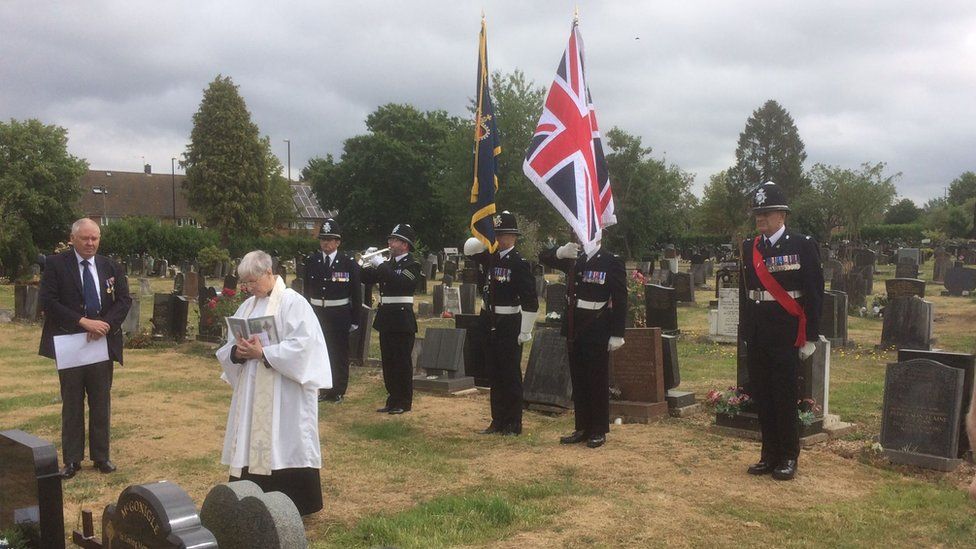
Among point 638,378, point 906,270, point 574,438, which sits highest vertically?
point 906,270

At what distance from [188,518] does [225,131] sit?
195 feet

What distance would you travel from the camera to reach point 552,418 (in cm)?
889

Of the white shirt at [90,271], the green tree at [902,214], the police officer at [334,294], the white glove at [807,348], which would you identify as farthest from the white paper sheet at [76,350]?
the green tree at [902,214]

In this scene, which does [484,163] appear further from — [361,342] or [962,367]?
[361,342]

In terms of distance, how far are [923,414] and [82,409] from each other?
273 inches

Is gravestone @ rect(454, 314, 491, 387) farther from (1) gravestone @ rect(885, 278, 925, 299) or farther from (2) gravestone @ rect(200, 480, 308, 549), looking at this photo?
(1) gravestone @ rect(885, 278, 925, 299)

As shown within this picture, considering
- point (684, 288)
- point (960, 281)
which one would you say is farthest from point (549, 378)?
point (960, 281)

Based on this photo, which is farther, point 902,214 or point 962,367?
point 902,214

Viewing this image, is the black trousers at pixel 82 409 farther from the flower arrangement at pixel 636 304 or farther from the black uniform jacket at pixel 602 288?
the flower arrangement at pixel 636 304

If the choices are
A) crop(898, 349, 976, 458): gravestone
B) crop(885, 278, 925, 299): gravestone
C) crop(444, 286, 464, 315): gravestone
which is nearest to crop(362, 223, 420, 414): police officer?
crop(898, 349, 976, 458): gravestone

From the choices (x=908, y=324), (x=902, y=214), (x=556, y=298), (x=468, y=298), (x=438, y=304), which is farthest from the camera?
(x=902, y=214)

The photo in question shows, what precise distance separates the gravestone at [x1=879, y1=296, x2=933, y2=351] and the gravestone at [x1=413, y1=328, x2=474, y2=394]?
23.8ft

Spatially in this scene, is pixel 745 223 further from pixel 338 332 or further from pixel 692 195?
pixel 338 332

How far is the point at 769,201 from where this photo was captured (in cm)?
639
